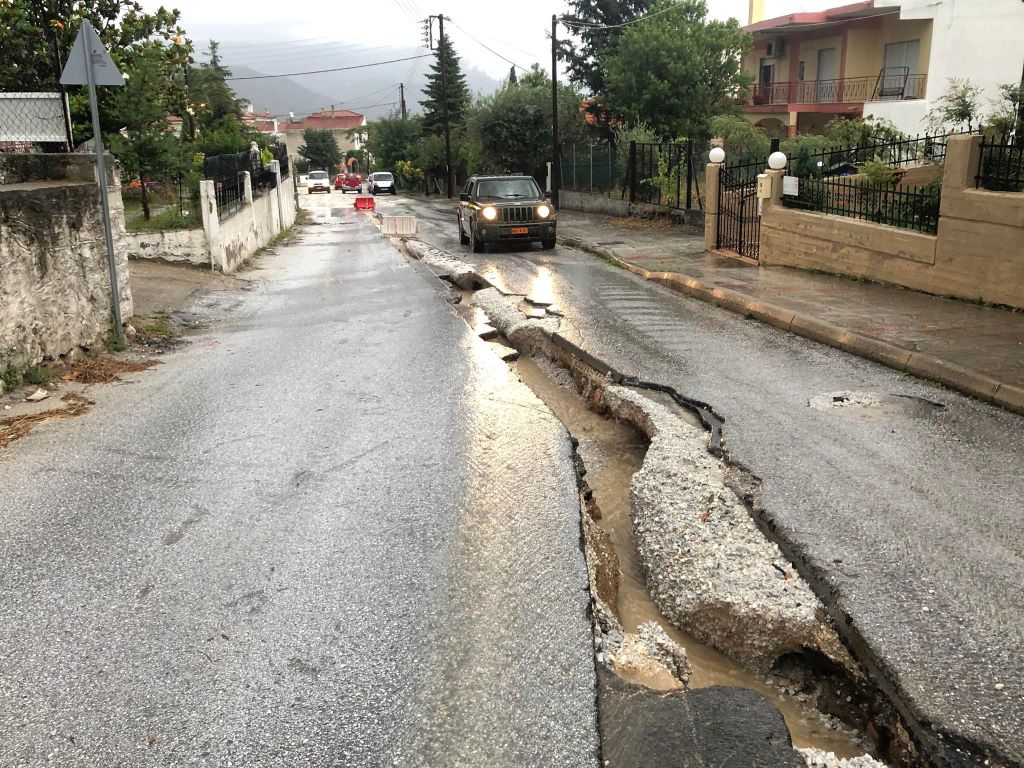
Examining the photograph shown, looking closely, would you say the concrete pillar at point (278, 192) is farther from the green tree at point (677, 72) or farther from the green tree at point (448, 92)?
the green tree at point (448, 92)

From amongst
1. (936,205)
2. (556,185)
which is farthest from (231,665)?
(556,185)

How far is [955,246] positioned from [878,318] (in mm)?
1884

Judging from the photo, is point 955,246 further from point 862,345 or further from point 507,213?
point 507,213

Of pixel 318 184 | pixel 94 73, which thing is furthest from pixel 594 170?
pixel 318 184

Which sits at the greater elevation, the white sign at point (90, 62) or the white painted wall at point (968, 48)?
the white painted wall at point (968, 48)

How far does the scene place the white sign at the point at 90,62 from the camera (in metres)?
8.75

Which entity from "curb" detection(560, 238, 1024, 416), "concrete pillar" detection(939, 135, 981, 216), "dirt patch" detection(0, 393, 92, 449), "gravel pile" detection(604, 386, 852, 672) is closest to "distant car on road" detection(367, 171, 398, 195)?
"curb" detection(560, 238, 1024, 416)

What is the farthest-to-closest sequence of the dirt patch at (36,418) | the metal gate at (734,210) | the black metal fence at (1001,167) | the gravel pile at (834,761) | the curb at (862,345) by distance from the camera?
1. the metal gate at (734,210)
2. the black metal fence at (1001,167)
3. the curb at (862,345)
4. the dirt patch at (36,418)
5. the gravel pile at (834,761)

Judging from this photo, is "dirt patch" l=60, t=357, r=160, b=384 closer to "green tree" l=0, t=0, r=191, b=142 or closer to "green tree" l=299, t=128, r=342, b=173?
"green tree" l=0, t=0, r=191, b=142

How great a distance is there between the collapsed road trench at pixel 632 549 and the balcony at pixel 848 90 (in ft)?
84.9

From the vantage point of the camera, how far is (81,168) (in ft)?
31.0

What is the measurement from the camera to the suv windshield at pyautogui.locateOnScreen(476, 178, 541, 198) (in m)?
21.0

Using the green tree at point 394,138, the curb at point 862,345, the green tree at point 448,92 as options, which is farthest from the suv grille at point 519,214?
the green tree at point 394,138

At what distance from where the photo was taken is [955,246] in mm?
10969
